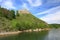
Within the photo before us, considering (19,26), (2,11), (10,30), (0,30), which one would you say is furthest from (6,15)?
(0,30)

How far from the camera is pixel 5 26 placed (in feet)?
370

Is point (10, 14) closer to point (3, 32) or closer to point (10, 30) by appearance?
point (10, 30)

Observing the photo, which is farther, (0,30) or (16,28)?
(16,28)


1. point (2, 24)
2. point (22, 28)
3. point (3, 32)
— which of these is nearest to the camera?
point (3, 32)

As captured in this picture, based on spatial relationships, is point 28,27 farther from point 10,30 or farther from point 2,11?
point 10,30

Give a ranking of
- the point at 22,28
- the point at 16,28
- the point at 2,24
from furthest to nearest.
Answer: the point at 22,28 < the point at 16,28 < the point at 2,24

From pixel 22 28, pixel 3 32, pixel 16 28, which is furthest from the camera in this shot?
pixel 22 28

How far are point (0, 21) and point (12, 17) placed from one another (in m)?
49.3

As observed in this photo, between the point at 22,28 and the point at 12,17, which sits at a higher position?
the point at 12,17

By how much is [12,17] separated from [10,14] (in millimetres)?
8529

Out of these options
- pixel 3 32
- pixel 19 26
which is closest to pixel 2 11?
pixel 19 26

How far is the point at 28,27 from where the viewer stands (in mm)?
155125

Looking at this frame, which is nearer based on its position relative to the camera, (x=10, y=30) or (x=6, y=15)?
(x=10, y=30)

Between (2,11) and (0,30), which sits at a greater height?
(2,11)
